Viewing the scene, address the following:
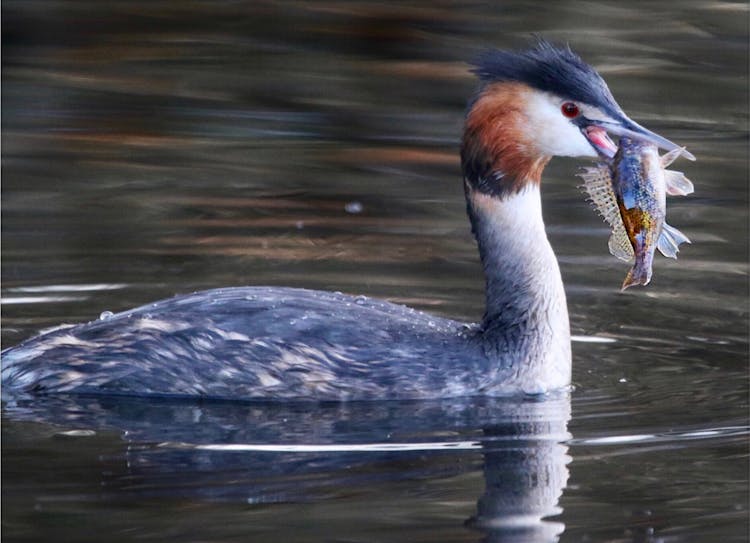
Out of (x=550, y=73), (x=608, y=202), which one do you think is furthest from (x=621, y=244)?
(x=550, y=73)

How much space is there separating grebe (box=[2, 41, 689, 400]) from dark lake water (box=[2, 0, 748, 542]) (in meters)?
0.14

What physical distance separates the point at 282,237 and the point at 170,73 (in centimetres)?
474

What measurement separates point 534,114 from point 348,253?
2495 millimetres

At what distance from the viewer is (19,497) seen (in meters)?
6.20

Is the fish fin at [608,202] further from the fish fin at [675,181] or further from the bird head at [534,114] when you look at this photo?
the fish fin at [675,181]

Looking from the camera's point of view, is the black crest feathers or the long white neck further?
the long white neck

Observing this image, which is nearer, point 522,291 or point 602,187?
point 602,187

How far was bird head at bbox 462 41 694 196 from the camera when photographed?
300 inches

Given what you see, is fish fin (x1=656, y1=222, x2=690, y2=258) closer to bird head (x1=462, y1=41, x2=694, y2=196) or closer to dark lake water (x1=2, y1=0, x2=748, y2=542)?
bird head (x1=462, y1=41, x2=694, y2=196)

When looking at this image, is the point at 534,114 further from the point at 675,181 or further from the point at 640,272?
the point at 640,272

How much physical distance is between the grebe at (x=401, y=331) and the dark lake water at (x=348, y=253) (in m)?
0.14

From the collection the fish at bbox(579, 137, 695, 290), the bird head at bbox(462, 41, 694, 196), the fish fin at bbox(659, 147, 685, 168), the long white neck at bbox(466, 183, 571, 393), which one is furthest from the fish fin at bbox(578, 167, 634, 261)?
the long white neck at bbox(466, 183, 571, 393)

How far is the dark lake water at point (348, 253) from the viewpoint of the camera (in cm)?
628

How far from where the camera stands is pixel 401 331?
768 centimetres
